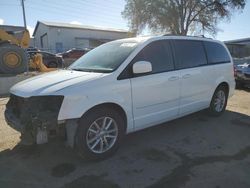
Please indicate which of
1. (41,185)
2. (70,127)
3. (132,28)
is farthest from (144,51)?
(132,28)

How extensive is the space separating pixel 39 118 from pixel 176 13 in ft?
102

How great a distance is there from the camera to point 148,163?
3840 millimetres

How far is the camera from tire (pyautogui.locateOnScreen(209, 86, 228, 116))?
612 centimetres

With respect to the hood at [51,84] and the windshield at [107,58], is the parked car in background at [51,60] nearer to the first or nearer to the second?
the windshield at [107,58]

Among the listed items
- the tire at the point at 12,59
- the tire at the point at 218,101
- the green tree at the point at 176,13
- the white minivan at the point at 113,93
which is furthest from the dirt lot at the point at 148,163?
the green tree at the point at 176,13

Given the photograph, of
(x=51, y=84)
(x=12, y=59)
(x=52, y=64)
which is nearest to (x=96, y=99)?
(x=51, y=84)

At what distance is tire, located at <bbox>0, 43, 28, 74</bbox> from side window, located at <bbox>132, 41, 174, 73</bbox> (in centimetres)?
1067

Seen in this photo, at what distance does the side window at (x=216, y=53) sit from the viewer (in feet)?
19.2

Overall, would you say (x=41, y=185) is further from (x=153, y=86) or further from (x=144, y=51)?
(x=144, y=51)

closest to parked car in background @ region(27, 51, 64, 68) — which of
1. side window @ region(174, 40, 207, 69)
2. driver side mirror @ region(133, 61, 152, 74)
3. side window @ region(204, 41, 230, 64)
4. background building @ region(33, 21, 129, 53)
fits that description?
background building @ region(33, 21, 129, 53)

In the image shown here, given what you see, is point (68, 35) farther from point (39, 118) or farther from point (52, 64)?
point (39, 118)

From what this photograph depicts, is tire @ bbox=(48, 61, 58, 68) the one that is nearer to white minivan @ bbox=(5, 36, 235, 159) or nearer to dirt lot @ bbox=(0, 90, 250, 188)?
dirt lot @ bbox=(0, 90, 250, 188)

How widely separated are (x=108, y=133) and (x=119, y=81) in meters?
0.80

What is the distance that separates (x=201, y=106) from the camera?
5691 mm
